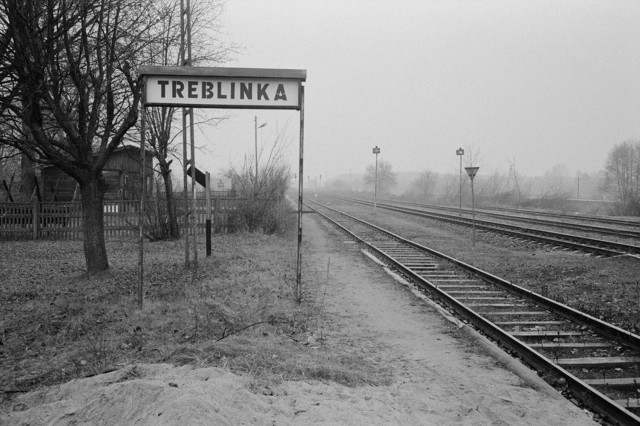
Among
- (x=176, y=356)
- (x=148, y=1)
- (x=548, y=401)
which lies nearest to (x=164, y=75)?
(x=148, y=1)

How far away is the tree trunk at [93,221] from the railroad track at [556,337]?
22.1 feet

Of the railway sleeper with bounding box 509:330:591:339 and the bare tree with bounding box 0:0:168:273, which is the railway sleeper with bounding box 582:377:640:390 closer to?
the railway sleeper with bounding box 509:330:591:339

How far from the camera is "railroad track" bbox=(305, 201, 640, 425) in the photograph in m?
4.62

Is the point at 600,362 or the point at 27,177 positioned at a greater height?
the point at 27,177

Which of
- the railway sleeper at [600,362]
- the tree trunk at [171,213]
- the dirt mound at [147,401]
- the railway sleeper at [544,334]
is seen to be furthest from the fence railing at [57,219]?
the railway sleeper at [600,362]

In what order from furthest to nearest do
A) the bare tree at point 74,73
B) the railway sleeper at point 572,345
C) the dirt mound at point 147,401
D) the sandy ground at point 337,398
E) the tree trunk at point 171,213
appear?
the tree trunk at point 171,213 < the bare tree at point 74,73 < the railway sleeper at point 572,345 < the sandy ground at point 337,398 < the dirt mound at point 147,401

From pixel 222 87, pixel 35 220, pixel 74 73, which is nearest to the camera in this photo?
pixel 222 87

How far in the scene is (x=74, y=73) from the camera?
9133mm

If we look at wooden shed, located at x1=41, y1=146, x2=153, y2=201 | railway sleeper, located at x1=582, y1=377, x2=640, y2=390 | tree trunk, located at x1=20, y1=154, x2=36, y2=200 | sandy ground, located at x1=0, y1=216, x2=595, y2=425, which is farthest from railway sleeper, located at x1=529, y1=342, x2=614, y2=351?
tree trunk, located at x1=20, y1=154, x2=36, y2=200

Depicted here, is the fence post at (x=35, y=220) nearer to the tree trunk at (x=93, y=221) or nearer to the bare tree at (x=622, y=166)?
the tree trunk at (x=93, y=221)

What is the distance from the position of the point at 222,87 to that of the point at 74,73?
358 cm

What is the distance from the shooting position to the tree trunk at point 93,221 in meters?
9.79

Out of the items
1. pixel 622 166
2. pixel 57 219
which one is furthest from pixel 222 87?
pixel 622 166

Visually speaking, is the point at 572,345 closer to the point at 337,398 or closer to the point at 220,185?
the point at 337,398
